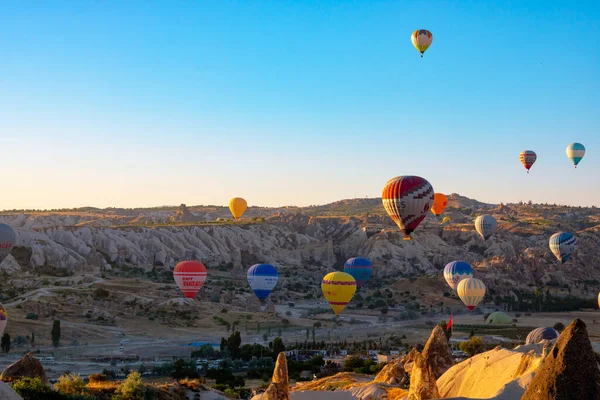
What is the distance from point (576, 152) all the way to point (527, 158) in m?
5.95

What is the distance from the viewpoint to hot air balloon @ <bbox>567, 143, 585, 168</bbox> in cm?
6231

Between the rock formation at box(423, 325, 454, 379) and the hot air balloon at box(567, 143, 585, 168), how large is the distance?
144 ft

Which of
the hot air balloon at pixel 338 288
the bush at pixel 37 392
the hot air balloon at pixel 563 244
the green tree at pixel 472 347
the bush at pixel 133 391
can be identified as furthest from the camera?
the hot air balloon at pixel 563 244

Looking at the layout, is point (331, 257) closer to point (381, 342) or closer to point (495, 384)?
point (381, 342)

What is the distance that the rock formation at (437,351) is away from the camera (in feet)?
70.4

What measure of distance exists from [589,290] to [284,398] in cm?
6620

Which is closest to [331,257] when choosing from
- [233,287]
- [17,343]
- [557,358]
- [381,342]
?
[233,287]

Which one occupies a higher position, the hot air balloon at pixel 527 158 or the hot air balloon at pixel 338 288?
the hot air balloon at pixel 527 158

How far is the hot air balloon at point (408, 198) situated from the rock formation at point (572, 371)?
29.8 m

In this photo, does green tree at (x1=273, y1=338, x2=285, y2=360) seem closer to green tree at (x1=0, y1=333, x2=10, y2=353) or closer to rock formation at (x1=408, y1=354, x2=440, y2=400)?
green tree at (x1=0, y1=333, x2=10, y2=353)

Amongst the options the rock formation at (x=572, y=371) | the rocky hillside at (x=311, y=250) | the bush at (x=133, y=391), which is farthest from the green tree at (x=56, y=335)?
the rock formation at (x=572, y=371)

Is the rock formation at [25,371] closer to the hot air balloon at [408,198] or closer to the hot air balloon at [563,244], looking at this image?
the hot air balloon at [408,198]

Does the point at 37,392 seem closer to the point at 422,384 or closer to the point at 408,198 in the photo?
the point at 422,384

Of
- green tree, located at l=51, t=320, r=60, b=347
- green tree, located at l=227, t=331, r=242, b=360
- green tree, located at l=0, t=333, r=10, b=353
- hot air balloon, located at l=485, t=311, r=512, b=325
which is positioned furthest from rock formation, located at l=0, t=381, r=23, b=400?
hot air balloon, located at l=485, t=311, r=512, b=325
